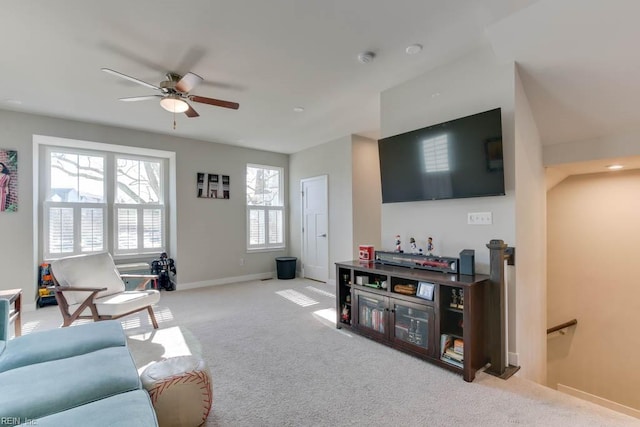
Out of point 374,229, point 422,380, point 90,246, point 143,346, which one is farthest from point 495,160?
point 90,246

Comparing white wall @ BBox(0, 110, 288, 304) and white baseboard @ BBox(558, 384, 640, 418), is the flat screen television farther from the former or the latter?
white wall @ BBox(0, 110, 288, 304)

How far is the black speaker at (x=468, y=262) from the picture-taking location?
8.40 ft

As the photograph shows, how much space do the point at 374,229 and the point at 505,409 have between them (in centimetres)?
385

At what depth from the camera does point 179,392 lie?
1.71 metres

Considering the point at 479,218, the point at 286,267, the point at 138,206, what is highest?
the point at 138,206

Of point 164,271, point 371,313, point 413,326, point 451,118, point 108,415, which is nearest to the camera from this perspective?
point 108,415

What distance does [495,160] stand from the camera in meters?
2.53

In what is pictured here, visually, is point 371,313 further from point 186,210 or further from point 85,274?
point 186,210

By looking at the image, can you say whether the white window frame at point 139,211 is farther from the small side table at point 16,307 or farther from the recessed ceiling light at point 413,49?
the recessed ceiling light at point 413,49

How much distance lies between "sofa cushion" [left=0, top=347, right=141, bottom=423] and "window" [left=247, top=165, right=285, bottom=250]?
182 inches

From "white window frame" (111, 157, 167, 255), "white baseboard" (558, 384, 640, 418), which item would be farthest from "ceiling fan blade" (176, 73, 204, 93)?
"white baseboard" (558, 384, 640, 418)

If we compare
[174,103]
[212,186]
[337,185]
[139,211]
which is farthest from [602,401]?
[139,211]

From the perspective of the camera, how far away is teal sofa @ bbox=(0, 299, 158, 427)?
124 cm

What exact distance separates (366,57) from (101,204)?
16.0 ft
